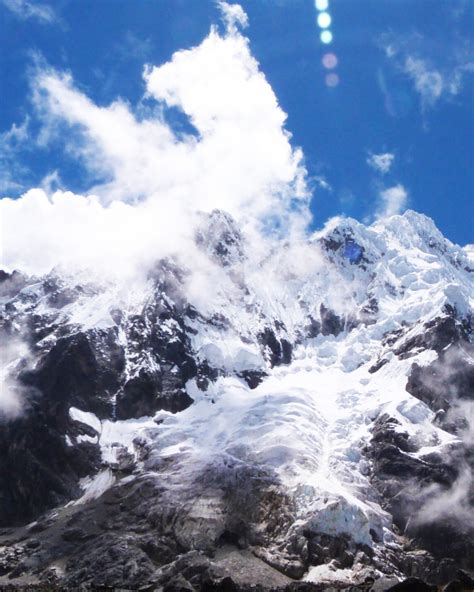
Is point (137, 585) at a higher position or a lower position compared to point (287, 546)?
lower

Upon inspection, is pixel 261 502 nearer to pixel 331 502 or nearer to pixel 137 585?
pixel 331 502

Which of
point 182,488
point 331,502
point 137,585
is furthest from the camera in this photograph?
point 182,488

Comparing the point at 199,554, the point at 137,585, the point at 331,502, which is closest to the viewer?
the point at 137,585

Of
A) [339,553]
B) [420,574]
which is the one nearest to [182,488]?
[339,553]

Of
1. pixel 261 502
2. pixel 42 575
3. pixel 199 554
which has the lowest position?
pixel 42 575

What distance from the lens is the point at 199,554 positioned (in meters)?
Result: 164

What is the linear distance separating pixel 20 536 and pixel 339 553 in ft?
261

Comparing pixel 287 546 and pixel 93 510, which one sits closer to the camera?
pixel 287 546


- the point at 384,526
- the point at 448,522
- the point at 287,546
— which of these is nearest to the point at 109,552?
the point at 287,546

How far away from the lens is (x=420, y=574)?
560 feet

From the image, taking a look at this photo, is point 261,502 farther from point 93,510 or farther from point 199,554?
point 93,510

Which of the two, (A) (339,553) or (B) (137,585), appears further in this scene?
(A) (339,553)

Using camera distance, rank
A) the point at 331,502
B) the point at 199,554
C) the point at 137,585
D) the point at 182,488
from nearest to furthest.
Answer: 1. the point at 137,585
2. the point at 199,554
3. the point at 331,502
4. the point at 182,488

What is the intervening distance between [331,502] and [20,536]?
7835cm
